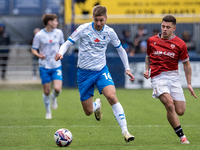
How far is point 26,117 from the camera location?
404 inches

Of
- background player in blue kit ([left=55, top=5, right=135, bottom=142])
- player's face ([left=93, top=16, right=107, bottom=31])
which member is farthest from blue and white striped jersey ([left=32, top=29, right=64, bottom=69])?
player's face ([left=93, top=16, right=107, bottom=31])

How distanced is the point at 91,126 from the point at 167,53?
272 centimetres

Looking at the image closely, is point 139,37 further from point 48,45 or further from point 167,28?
point 167,28

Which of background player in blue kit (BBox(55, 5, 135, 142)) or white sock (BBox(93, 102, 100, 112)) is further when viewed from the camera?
Result: white sock (BBox(93, 102, 100, 112))

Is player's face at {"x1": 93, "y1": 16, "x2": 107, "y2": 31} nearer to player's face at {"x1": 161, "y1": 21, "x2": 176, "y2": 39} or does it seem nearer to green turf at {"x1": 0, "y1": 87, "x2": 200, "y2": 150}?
player's face at {"x1": 161, "y1": 21, "x2": 176, "y2": 39}

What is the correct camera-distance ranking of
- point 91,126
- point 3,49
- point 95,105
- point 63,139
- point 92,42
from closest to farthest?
point 63,139 < point 92,42 < point 95,105 < point 91,126 < point 3,49

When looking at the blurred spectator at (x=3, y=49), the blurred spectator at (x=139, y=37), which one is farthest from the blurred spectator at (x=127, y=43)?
the blurred spectator at (x=3, y=49)

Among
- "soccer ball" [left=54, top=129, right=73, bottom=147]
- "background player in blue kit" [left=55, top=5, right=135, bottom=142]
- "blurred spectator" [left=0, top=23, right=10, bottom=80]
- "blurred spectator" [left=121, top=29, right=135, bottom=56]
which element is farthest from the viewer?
"blurred spectator" [left=0, top=23, right=10, bottom=80]

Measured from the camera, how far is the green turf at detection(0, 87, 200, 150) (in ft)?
22.0

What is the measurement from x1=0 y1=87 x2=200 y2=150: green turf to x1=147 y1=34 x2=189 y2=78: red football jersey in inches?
50.4

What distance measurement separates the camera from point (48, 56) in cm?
1012

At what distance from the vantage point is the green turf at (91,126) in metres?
6.71

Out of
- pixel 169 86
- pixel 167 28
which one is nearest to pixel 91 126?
pixel 169 86

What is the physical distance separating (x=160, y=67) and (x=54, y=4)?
1765 cm
